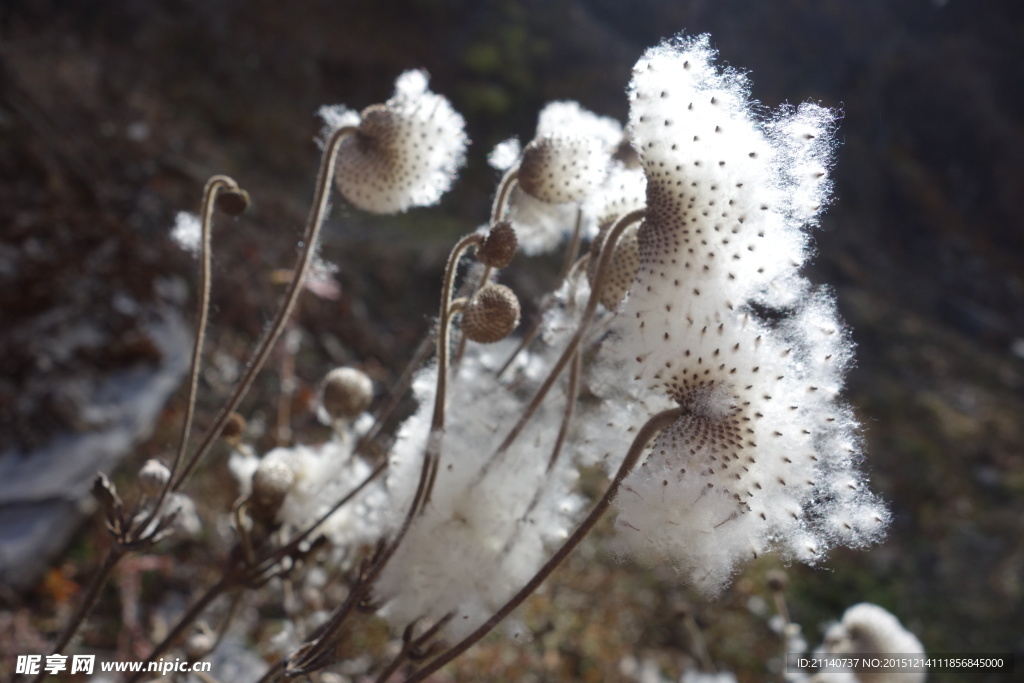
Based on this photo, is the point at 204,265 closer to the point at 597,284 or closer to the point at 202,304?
the point at 202,304

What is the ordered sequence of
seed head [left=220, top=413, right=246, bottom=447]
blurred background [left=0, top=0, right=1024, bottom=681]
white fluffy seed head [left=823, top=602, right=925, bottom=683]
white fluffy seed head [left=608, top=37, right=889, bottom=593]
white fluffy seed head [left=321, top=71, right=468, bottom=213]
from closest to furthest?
white fluffy seed head [left=608, top=37, right=889, bottom=593]
white fluffy seed head [left=321, top=71, right=468, bottom=213]
seed head [left=220, top=413, right=246, bottom=447]
white fluffy seed head [left=823, top=602, right=925, bottom=683]
blurred background [left=0, top=0, right=1024, bottom=681]

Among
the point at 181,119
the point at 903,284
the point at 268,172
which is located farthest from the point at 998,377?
the point at 181,119

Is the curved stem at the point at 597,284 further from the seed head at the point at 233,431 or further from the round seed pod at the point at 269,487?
the seed head at the point at 233,431

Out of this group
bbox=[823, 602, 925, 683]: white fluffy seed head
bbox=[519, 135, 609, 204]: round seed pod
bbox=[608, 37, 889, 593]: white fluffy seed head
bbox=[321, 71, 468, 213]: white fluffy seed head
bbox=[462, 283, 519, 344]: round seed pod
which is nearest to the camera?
bbox=[608, 37, 889, 593]: white fluffy seed head

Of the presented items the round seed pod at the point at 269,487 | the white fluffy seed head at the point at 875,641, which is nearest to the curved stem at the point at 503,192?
the round seed pod at the point at 269,487

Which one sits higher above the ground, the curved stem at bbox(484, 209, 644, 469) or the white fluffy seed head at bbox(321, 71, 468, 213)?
the white fluffy seed head at bbox(321, 71, 468, 213)

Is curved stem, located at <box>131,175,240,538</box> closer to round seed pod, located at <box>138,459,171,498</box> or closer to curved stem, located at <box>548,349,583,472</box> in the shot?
round seed pod, located at <box>138,459,171,498</box>

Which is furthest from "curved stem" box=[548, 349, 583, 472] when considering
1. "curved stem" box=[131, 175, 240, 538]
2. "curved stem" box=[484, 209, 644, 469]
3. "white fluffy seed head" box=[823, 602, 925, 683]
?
"white fluffy seed head" box=[823, 602, 925, 683]
